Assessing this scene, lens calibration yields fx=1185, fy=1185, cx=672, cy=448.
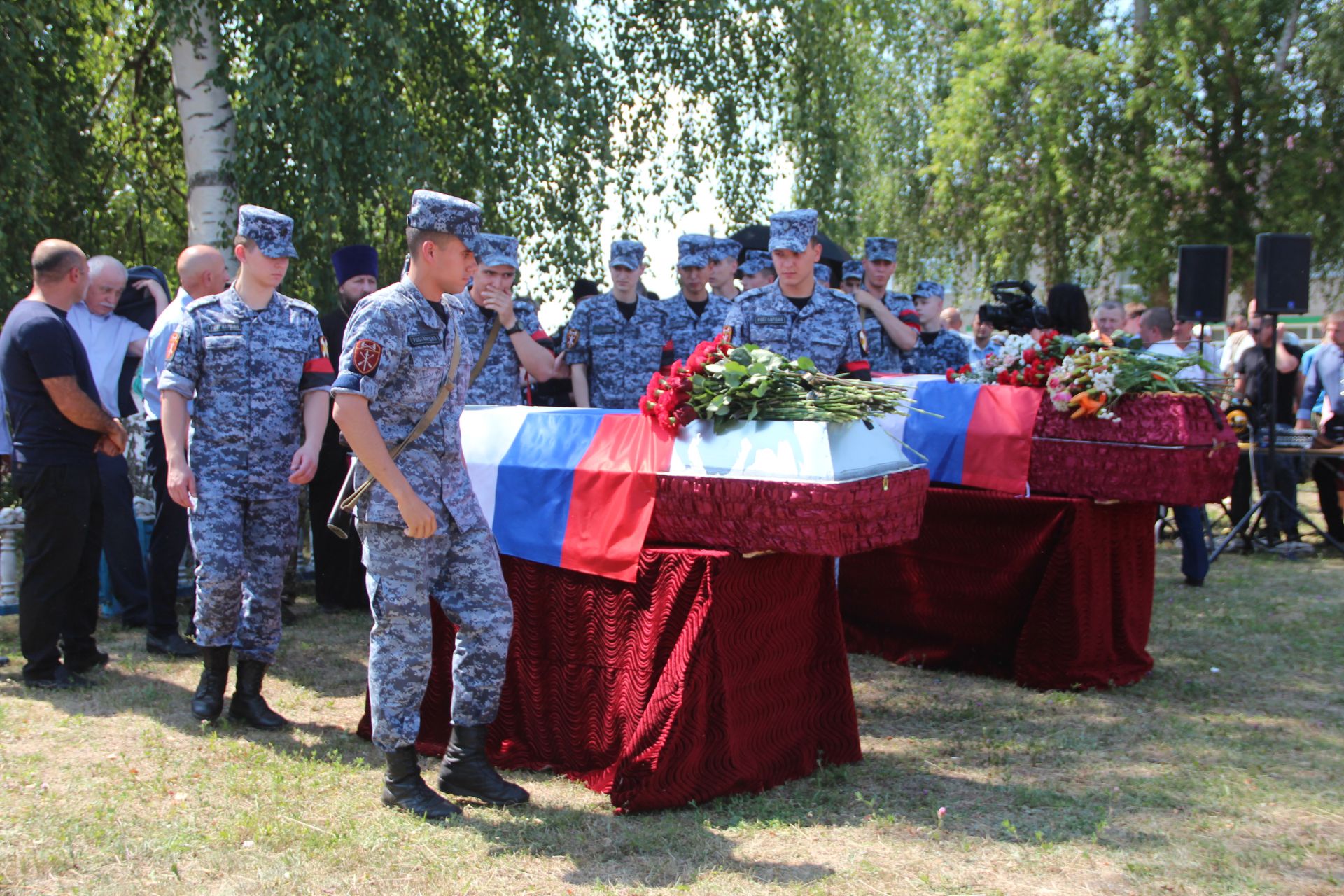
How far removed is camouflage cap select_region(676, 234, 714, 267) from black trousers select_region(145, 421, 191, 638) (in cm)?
313

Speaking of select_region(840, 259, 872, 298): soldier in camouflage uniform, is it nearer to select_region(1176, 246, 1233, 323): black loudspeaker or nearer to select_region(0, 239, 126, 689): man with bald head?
select_region(1176, 246, 1233, 323): black loudspeaker

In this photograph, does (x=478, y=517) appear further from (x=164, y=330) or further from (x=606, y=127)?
(x=606, y=127)

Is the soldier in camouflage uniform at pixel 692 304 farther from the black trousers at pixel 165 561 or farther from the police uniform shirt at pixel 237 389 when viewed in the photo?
the black trousers at pixel 165 561

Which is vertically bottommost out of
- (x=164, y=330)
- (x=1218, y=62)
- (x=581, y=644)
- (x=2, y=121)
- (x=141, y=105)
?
(x=581, y=644)

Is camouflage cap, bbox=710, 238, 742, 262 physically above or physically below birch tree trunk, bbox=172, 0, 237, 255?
below

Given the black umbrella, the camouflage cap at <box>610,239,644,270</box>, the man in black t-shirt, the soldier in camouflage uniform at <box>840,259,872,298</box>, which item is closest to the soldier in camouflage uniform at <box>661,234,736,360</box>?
the camouflage cap at <box>610,239,644,270</box>

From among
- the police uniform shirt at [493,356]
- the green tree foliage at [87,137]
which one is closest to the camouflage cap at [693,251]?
the police uniform shirt at [493,356]

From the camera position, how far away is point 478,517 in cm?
383

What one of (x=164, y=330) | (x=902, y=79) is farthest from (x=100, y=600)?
(x=902, y=79)

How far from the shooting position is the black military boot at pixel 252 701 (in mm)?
4801

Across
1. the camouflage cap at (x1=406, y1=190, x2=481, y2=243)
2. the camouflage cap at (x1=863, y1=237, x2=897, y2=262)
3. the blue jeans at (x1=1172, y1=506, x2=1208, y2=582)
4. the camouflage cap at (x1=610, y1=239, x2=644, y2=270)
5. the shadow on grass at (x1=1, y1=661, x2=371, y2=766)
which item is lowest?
the shadow on grass at (x1=1, y1=661, x2=371, y2=766)

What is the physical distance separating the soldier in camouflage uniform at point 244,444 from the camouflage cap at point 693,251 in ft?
9.46

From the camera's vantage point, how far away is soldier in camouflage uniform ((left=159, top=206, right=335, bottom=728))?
464cm

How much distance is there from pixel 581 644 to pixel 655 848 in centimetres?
91
